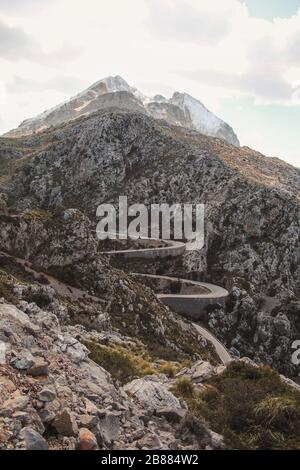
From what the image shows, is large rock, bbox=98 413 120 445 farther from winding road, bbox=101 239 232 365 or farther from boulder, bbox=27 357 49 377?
winding road, bbox=101 239 232 365

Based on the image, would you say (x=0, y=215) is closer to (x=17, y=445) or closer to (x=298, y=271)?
(x=17, y=445)

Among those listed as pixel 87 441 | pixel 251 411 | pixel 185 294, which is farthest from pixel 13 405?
pixel 185 294

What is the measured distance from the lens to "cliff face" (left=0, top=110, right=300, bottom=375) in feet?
267

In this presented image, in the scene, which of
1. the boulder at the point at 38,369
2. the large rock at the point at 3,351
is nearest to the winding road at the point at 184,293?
the large rock at the point at 3,351

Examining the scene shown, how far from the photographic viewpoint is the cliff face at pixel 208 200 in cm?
8150

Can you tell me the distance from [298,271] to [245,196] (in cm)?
2228

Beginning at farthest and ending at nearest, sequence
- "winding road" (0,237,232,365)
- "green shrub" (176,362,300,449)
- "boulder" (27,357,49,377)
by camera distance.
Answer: "winding road" (0,237,232,365), "green shrub" (176,362,300,449), "boulder" (27,357,49,377)

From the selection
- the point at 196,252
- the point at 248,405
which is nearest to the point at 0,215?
the point at 248,405

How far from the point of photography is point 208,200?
115 metres

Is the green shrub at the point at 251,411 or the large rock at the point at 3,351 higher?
the large rock at the point at 3,351

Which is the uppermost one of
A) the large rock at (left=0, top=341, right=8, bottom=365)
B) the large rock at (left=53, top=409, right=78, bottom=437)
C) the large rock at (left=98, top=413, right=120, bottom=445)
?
the large rock at (left=0, top=341, right=8, bottom=365)

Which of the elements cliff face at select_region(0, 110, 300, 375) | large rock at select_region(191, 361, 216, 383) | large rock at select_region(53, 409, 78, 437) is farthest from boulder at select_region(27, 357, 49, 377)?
cliff face at select_region(0, 110, 300, 375)

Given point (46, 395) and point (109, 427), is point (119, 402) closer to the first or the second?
point (109, 427)

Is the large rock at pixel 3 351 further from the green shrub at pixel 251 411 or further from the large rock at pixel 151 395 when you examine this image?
the green shrub at pixel 251 411
